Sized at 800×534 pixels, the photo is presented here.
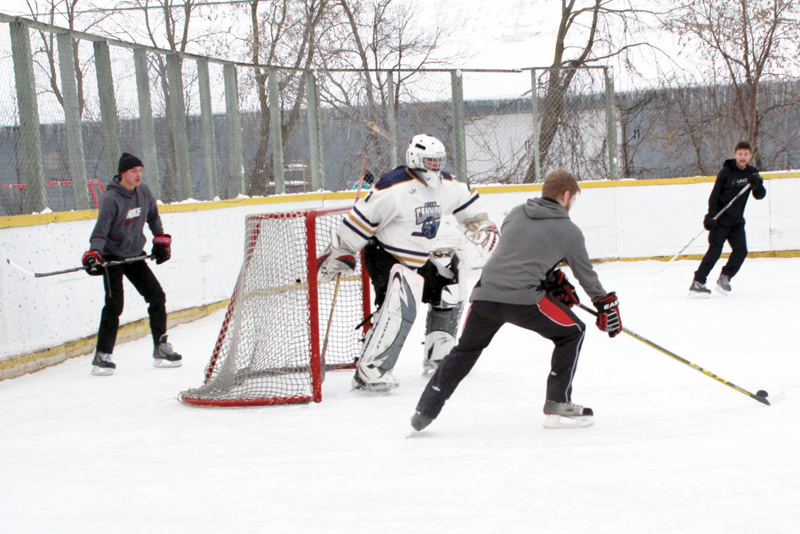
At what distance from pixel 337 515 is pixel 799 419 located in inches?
79.2

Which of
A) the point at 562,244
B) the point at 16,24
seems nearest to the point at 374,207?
the point at 562,244

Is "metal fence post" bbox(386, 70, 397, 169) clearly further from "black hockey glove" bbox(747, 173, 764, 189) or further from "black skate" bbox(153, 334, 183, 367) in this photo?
"black skate" bbox(153, 334, 183, 367)

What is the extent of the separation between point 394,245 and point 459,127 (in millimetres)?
5532

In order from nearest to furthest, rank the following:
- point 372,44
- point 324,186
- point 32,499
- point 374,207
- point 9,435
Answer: point 32,499 → point 9,435 → point 374,207 → point 324,186 → point 372,44

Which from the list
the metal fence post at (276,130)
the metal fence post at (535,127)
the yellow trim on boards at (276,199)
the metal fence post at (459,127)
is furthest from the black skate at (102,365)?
the metal fence post at (535,127)

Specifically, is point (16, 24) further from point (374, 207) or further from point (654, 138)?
point (654, 138)

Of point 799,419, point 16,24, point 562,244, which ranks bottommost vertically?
point 799,419

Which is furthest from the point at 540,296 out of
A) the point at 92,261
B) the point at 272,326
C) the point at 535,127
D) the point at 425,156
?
the point at 535,127

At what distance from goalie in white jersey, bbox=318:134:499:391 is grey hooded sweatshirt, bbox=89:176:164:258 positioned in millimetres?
1443

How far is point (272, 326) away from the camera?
15.1ft

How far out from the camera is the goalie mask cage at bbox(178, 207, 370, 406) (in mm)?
4387

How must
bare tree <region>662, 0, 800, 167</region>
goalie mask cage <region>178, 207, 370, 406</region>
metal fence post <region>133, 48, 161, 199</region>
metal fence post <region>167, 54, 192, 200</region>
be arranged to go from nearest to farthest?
goalie mask cage <region>178, 207, 370, 406</region>, metal fence post <region>133, 48, 161, 199</region>, metal fence post <region>167, 54, 192, 200</region>, bare tree <region>662, 0, 800, 167</region>

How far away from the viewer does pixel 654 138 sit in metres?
11.9

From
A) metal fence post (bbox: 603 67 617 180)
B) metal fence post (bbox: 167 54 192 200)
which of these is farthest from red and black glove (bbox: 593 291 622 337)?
metal fence post (bbox: 603 67 617 180)
